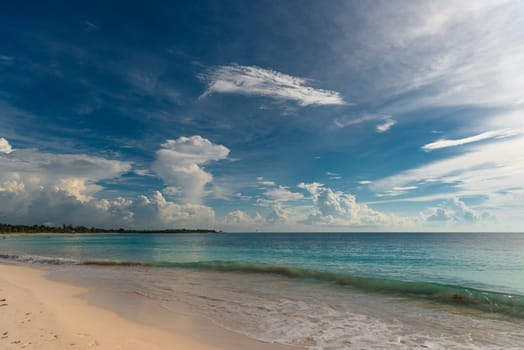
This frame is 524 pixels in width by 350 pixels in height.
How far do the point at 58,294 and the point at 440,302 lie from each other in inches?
714

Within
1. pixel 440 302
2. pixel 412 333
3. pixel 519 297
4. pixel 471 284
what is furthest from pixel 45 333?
pixel 471 284

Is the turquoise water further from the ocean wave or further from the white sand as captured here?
the white sand

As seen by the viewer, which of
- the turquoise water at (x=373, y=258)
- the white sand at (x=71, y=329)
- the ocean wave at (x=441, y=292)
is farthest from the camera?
the turquoise water at (x=373, y=258)

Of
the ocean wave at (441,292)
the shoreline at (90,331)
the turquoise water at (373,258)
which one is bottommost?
the turquoise water at (373,258)

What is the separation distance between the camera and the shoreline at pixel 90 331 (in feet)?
24.1

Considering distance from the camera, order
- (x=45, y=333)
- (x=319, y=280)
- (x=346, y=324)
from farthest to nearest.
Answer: (x=319, y=280), (x=346, y=324), (x=45, y=333)

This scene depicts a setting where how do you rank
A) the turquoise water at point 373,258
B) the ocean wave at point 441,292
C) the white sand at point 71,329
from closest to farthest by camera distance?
the white sand at point 71,329 < the ocean wave at point 441,292 < the turquoise water at point 373,258

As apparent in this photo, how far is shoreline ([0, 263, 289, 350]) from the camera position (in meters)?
7.34

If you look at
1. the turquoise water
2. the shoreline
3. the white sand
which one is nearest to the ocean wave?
the turquoise water

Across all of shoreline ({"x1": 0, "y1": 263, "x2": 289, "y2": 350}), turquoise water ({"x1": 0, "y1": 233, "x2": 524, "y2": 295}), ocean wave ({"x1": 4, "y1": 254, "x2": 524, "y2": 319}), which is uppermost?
shoreline ({"x1": 0, "y1": 263, "x2": 289, "y2": 350})

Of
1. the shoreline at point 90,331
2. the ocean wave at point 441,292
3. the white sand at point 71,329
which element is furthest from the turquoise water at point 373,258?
the white sand at point 71,329

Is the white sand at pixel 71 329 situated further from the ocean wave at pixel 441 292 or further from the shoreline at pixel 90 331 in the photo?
the ocean wave at pixel 441 292

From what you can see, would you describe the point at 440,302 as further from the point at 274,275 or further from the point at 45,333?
the point at 45,333

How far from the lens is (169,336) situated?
8570mm
